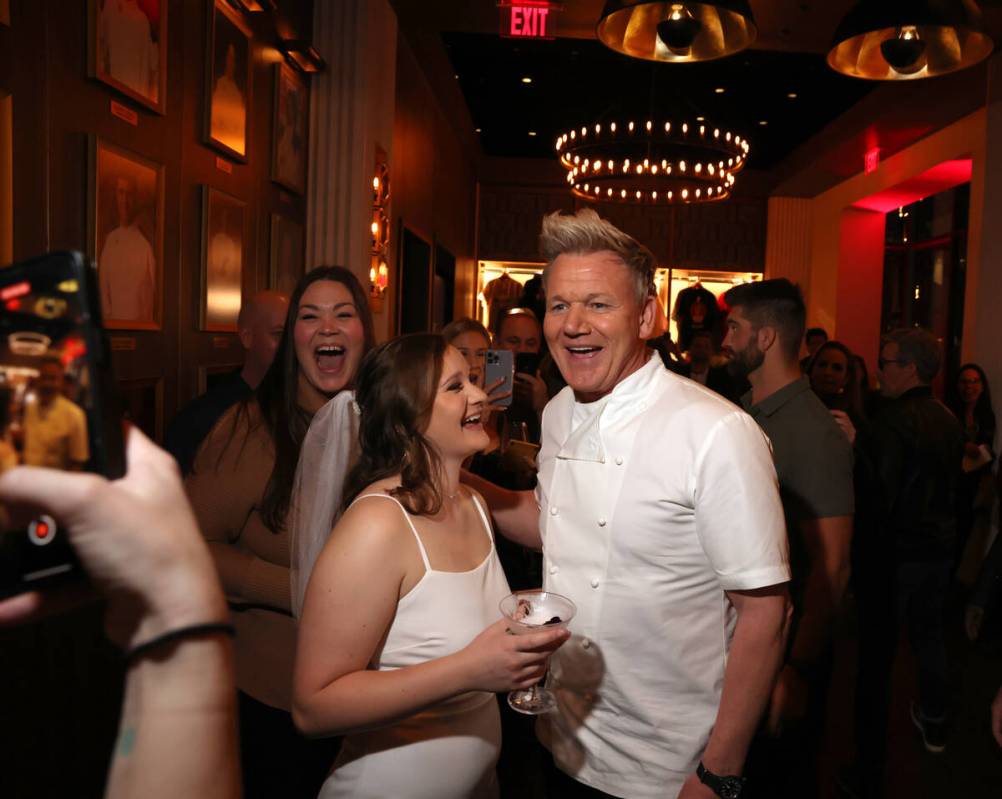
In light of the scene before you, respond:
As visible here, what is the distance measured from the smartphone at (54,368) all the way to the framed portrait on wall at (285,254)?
346 centimetres

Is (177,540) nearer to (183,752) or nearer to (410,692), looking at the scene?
(183,752)

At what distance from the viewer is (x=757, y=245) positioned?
1243 cm

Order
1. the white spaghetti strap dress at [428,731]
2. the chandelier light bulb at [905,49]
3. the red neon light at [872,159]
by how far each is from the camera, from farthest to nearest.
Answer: the red neon light at [872,159] → the chandelier light bulb at [905,49] → the white spaghetti strap dress at [428,731]

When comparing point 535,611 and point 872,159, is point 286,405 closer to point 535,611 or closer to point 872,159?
point 535,611

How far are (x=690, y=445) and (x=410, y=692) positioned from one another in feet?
2.43

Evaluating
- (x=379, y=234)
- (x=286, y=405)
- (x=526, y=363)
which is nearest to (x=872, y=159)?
(x=379, y=234)

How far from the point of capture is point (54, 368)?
0.53 meters

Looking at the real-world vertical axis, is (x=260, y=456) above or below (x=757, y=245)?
below

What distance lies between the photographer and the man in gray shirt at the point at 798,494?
236 cm

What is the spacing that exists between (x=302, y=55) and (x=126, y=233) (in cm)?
191

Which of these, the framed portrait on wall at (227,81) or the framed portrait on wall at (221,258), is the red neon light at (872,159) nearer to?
the framed portrait on wall at (227,81)

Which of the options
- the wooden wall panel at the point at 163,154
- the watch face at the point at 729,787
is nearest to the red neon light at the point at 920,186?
the wooden wall panel at the point at 163,154

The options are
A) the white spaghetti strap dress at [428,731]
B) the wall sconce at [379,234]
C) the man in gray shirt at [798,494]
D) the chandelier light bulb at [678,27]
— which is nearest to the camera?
the white spaghetti strap dress at [428,731]

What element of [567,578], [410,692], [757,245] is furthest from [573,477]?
[757,245]
